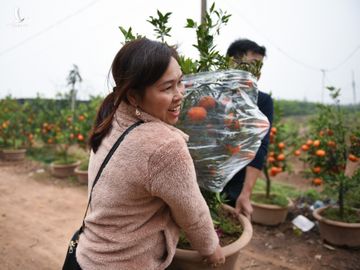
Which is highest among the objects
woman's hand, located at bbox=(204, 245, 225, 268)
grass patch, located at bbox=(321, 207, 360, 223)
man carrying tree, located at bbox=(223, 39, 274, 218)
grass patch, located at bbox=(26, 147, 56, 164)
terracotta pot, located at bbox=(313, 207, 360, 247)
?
man carrying tree, located at bbox=(223, 39, 274, 218)

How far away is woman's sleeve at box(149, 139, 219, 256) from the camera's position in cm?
92

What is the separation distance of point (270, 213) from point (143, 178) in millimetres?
3193

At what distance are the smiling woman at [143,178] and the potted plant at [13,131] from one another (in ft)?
24.0

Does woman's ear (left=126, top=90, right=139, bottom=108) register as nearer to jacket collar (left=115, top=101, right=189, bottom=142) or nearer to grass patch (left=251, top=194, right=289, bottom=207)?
jacket collar (left=115, top=101, right=189, bottom=142)

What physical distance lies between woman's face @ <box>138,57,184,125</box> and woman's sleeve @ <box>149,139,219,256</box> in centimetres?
16

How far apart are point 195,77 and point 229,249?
2.63 feet

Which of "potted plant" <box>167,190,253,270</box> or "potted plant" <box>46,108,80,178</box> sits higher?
"potted plant" <box>167,190,253,270</box>

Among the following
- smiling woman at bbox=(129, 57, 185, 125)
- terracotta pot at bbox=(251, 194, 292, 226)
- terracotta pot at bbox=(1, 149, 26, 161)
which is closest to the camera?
smiling woman at bbox=(129, 57, 185, 125)

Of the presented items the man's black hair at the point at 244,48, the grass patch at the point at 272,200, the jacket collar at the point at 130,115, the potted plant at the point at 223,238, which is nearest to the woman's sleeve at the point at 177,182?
the jacket collar at the point at 130,115

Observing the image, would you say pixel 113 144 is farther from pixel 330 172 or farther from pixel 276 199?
pixel 276 199

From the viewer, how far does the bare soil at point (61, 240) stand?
2.92m

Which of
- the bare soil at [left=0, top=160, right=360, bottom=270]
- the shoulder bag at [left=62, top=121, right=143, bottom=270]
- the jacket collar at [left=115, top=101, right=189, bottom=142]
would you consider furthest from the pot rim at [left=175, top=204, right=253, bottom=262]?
the bare soil at [left=0, top=160, right=360, bottom=270]

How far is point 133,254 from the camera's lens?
103cm

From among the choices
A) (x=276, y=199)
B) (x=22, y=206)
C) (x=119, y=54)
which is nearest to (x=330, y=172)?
(x=276, y=199)
